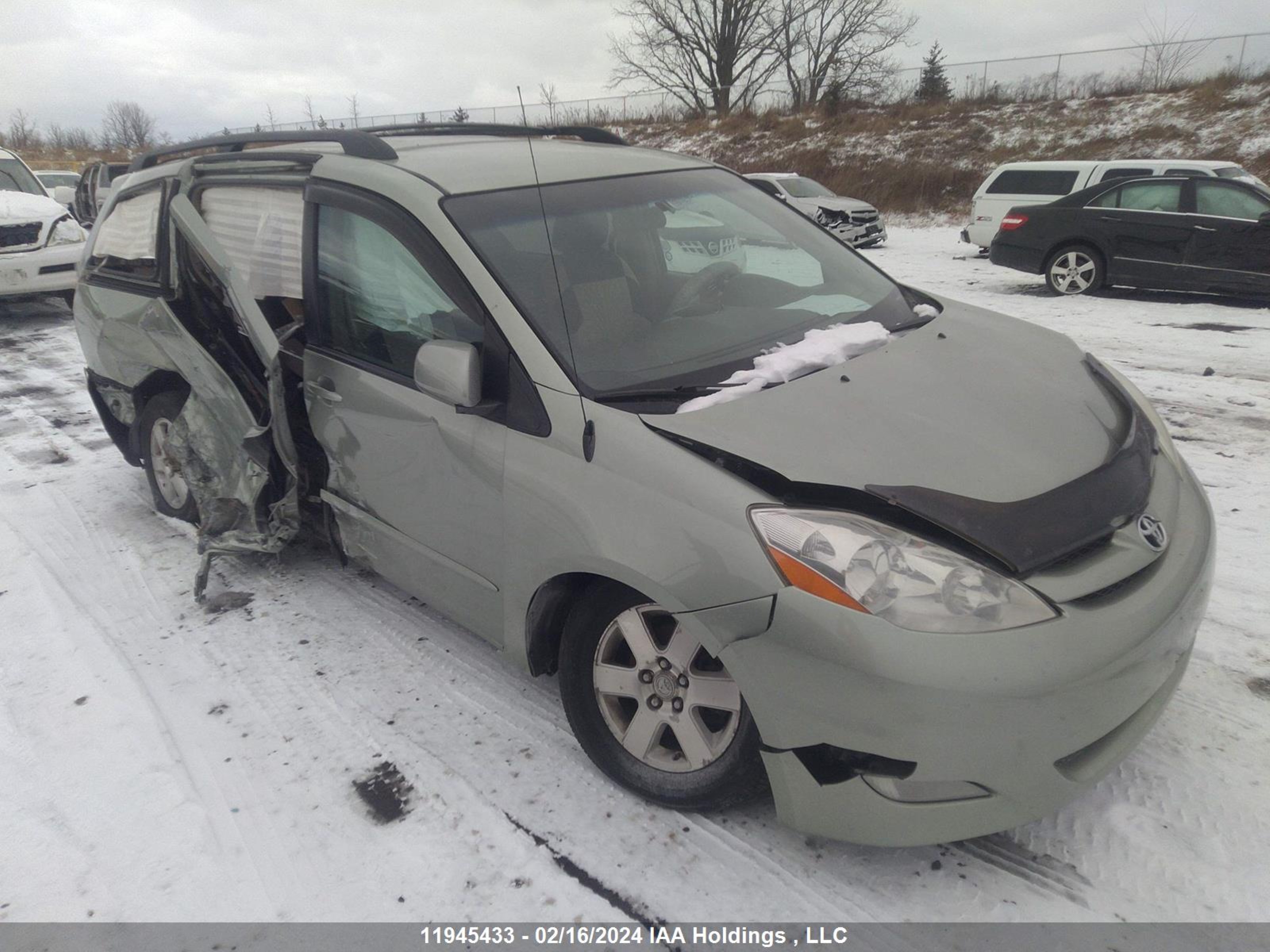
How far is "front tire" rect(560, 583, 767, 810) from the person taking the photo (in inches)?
89.4

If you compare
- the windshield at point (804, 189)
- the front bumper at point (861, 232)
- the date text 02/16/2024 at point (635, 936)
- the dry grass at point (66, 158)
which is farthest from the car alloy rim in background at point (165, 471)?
the dry grass at point (66, 158)

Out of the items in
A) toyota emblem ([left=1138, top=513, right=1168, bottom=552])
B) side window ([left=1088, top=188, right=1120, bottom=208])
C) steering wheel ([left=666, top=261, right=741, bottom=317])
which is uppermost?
steering wheel ([left=666, top=261, right=741, bottom=317])

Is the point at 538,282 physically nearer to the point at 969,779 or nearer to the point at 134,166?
the point at 969,779

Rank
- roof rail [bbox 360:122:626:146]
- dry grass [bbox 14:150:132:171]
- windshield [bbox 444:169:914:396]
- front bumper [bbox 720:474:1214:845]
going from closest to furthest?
front bumper [bbox 720:474:1214:845]
windshield [bbox 444:169:914:396]
roof rail [bbox 360:122:626:146]
dry grass [bbox 14:150:132:171]

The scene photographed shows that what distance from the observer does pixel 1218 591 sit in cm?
341

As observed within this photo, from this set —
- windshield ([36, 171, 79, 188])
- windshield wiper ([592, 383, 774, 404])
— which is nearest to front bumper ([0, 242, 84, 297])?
windshield wiper ([592, 383, 774, 404])

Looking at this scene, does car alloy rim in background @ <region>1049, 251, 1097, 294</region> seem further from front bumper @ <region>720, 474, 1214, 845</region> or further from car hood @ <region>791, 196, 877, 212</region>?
front bumper @ <region>720, 474, 1214, 845</region>

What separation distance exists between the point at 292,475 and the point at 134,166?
89.7 inches

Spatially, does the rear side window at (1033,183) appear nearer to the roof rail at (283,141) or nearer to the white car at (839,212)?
the white car at (839,212)

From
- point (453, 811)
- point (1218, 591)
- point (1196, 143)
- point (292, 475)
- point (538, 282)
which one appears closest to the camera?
point (453, 811)

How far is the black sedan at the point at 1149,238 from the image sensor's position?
9102 millimetres

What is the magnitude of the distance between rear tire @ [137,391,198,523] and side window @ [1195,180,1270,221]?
34.2 feet


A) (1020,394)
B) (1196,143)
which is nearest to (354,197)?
(1020,394)

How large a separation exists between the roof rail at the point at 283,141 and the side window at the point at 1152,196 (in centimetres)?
971
